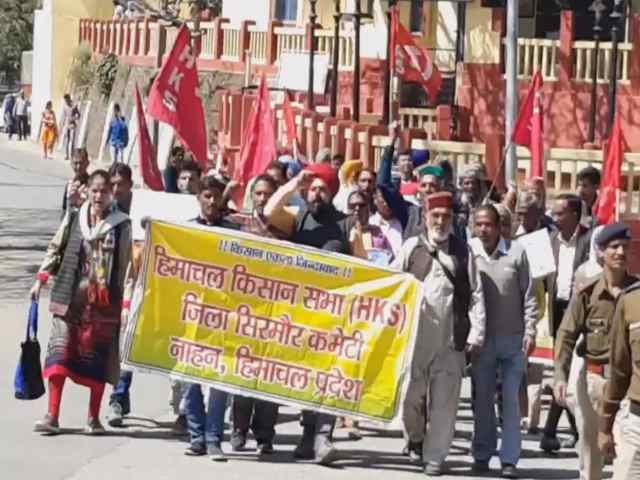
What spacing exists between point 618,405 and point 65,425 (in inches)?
210

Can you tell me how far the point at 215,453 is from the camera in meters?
11.1

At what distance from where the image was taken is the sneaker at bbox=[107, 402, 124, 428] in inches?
479

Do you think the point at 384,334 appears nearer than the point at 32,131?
Yes

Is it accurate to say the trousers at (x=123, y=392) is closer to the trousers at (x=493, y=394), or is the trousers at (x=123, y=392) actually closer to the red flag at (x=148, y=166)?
the trousers at (x=493, y=394)

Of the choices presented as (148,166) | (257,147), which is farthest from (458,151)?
(148,166)

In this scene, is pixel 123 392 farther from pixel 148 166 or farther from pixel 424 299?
pixel 148 166

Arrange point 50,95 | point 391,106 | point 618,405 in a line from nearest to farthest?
point 618,405, point 391,106, point 50,95

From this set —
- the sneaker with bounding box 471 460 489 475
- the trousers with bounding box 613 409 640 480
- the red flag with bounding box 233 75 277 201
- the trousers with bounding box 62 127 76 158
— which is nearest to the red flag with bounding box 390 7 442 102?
the red flag with bounding box 233 75 277 201

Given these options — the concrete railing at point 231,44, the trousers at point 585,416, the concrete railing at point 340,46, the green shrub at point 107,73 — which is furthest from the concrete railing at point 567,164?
the green shrub at point 107,73

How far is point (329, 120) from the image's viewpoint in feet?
88.7

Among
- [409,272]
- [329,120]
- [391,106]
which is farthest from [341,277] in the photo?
[391,106]

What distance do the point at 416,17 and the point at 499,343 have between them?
27565 mm

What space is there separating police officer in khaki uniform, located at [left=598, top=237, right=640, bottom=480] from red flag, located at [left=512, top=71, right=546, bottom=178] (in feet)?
28.9

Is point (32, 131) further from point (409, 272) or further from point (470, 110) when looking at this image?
point (409, 272)
